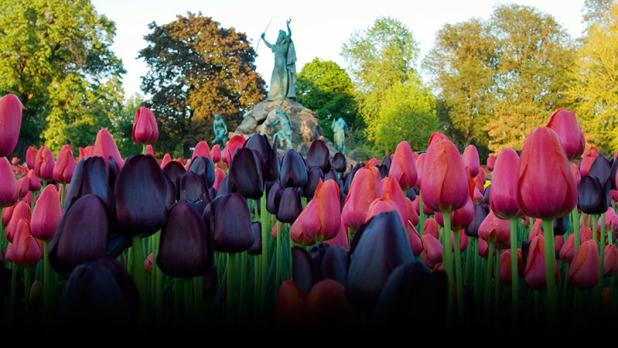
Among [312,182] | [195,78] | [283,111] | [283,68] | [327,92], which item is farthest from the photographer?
[327,92]

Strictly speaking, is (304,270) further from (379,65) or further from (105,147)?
(379,65)

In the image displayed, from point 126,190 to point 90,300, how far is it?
1.14 ft

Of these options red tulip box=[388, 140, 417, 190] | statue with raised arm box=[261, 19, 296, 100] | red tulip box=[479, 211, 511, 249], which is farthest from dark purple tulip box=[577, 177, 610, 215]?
statue with raised arm box=[261, 19, 296, 100]

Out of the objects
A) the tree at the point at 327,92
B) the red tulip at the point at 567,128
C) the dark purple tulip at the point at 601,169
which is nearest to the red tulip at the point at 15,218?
the red tulip at the point at 567,128

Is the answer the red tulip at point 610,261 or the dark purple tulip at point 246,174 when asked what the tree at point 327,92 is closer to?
the red tulip at point 610,261

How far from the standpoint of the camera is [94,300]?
72 cm

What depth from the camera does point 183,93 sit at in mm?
37656

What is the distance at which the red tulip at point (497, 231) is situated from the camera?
5.93 feet

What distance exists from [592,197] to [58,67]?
3174 centimetres

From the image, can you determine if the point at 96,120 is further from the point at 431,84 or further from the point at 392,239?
the point at 392,239

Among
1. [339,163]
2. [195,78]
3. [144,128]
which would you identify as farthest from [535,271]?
[195,78]

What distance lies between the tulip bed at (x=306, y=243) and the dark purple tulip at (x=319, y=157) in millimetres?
739

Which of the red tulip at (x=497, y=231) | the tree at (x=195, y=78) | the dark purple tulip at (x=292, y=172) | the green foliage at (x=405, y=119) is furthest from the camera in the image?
the green foliage at (x=405, y=119)

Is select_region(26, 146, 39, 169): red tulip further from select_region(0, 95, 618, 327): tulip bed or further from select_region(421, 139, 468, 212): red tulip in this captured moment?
select_region(421, 139, 468, 212): red tulip
